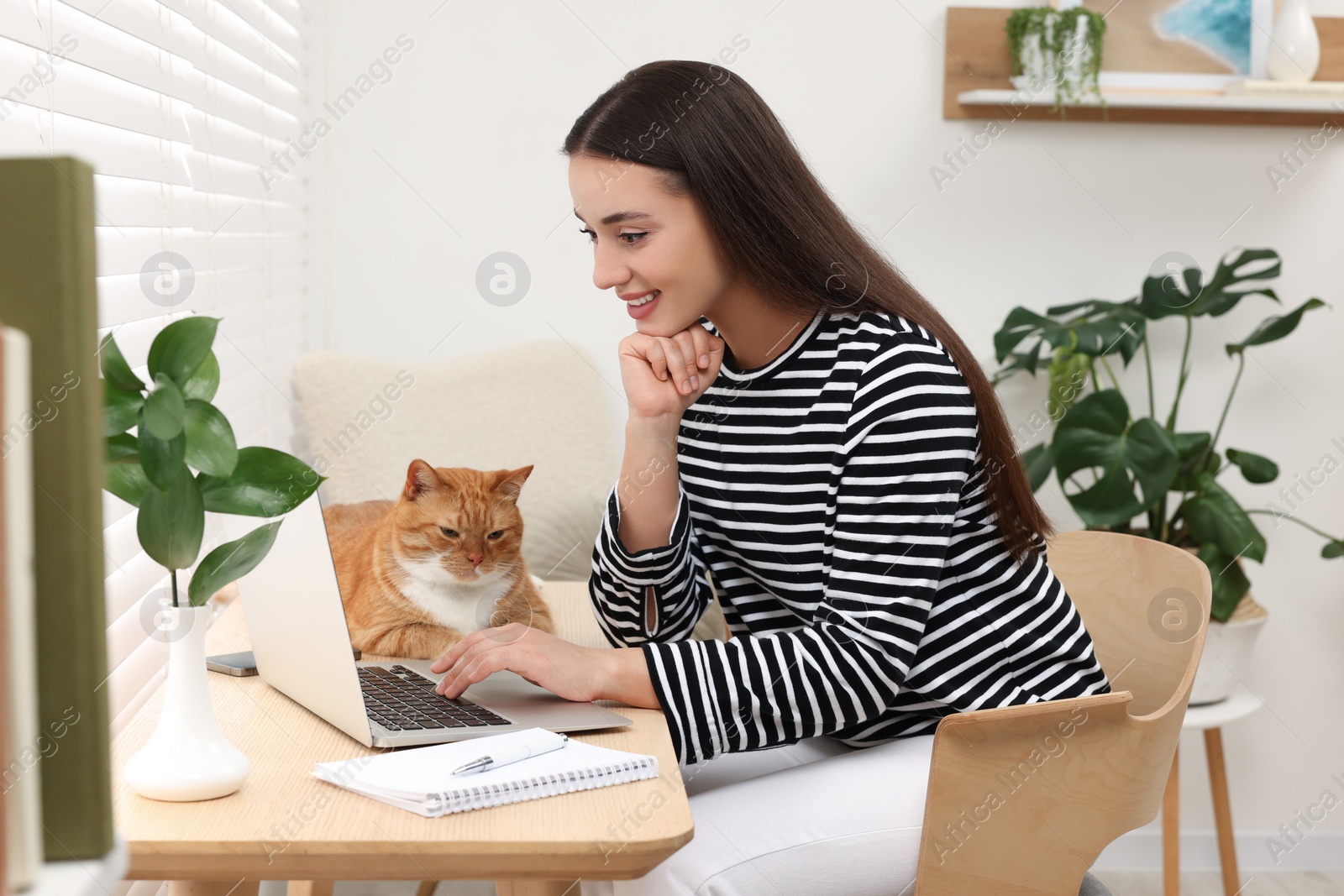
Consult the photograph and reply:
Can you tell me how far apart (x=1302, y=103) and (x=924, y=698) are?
167 cm

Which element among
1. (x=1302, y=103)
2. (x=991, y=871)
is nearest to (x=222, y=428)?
(x=991, y=871)

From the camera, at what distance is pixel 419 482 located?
1147 millimetres

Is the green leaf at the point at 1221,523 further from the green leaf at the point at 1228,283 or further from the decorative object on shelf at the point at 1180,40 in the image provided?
the decorative object on shelf at the point at 1180,40

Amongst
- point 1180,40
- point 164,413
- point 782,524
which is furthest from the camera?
point 1180,40

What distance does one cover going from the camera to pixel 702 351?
50.4 inches

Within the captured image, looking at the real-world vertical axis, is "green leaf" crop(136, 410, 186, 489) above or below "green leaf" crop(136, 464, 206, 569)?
above

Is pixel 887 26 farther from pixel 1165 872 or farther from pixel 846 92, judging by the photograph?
pixel 1165 872

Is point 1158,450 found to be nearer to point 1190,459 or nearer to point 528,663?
point 1190,459

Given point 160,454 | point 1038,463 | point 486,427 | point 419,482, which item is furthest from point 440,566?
point 1038,463

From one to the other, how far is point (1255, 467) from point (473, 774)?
1.84 m

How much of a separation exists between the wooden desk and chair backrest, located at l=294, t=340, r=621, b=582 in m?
1.20

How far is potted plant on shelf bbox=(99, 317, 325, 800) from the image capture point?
726 millimetres

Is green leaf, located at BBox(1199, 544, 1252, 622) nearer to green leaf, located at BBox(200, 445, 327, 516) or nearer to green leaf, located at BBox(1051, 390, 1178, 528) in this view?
green leaf, located at BBox(1051, 390, 1178, 528)

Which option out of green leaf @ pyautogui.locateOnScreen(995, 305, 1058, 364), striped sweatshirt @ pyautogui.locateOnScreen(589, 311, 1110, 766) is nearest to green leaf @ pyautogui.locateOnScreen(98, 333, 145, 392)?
striped sweatshirt @ pyautogui.locateOnScreen(589, 311, 1110, 766)
